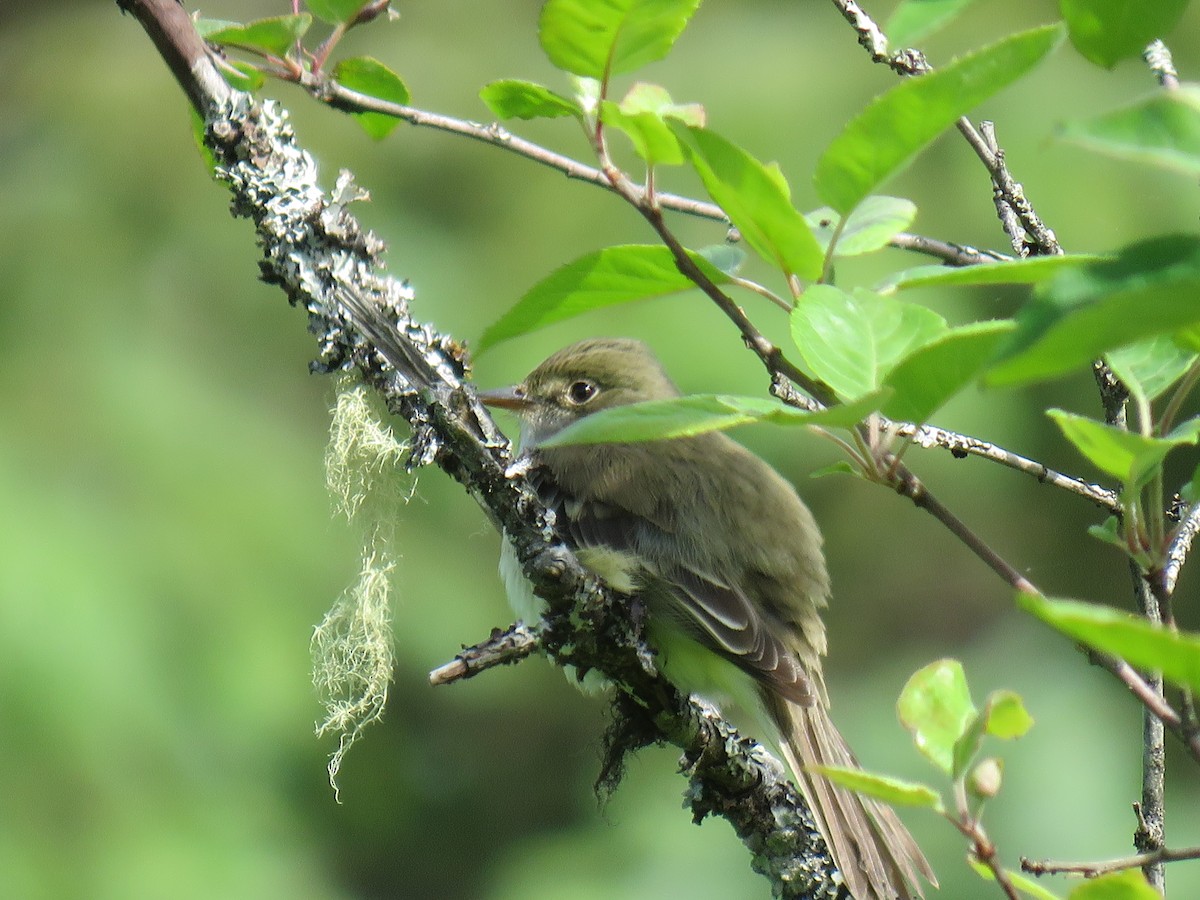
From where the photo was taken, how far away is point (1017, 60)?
44.4 inches

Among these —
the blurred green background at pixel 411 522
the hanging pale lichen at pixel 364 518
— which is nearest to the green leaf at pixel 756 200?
the hanging pale lichen at pixel 364 518

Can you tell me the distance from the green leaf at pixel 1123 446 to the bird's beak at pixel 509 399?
279 cm

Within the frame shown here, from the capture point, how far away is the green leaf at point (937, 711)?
1344mm

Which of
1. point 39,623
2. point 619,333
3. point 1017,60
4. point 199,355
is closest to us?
point 1017,60

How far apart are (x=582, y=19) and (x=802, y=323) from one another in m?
0.41

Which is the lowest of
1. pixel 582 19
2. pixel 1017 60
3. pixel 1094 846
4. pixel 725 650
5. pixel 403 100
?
pixel 1094 846

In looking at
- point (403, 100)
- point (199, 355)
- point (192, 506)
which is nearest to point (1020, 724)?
point (403, 100)

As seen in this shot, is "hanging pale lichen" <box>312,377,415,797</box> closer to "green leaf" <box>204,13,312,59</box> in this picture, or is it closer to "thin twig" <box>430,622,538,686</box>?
"thin twig" <box>430,622,538,686</box>

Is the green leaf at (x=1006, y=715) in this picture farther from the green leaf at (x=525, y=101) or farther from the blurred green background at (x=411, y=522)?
the blurred green background at (x=411, y=522)

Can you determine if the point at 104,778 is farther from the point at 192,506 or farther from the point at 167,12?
the point at 167,12

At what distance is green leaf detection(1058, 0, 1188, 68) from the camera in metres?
1.11

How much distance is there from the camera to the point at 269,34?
188 cm

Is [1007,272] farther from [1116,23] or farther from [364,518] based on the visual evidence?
[364,518]

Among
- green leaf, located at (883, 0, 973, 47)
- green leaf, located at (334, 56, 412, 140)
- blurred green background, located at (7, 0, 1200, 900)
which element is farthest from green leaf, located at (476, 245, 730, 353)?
blurred green background, located at (7, 0, 1200, 900)
